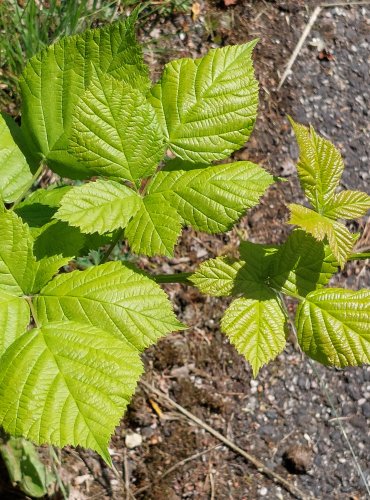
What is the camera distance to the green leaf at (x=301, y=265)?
116 cm

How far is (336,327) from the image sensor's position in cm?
114

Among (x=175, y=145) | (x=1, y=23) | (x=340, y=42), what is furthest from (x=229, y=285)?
(x=340, y=42)

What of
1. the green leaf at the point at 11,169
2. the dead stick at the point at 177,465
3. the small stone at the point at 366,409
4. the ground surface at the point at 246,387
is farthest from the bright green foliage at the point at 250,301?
the small stone at the point at 366,409

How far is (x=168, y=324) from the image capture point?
1139 mm

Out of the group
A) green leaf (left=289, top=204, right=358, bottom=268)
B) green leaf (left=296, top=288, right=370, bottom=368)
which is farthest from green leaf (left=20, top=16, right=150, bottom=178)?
green leaf (left=296, top=288, right=370, bottom=368)

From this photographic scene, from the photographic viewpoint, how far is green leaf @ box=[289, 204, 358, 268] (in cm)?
104

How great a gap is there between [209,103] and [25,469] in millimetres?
1621

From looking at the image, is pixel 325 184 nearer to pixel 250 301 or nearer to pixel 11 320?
pixel 250 301

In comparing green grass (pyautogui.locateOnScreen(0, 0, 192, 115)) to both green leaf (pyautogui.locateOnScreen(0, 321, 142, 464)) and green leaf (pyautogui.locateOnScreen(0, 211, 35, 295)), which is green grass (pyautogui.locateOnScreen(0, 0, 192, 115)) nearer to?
green leaf (pyautogui.locateOnScreen(0, 211, 35, 295))

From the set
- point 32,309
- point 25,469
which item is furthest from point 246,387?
point 32,309

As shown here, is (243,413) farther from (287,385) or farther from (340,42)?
(340,42)

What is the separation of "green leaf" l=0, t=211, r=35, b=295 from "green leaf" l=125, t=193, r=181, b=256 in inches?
8.5

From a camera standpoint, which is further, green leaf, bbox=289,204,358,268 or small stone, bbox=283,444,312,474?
small stone, bbox=283,444,312,474

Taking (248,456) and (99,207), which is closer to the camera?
(99,207)
